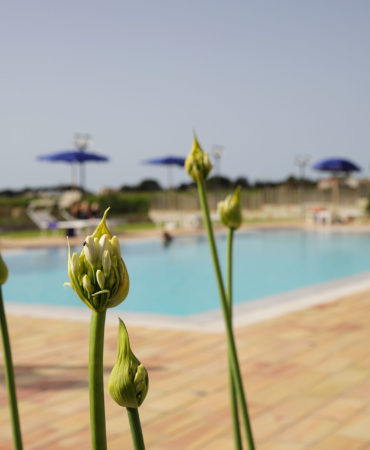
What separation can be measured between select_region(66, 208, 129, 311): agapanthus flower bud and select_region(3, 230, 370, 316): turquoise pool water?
7.78 meters

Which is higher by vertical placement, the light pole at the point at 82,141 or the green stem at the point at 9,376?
the light pole at the point at 82,141

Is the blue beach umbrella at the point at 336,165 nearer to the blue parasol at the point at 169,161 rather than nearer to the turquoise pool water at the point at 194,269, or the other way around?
the blue parasol at the point at 169,161

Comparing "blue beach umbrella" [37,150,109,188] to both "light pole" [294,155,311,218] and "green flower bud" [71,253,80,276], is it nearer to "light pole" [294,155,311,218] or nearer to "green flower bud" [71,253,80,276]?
"light pole" [294,155,311,218]

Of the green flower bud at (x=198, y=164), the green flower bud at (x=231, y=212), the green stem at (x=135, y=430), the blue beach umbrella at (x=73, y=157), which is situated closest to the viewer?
the green stem at (x=135, y=430)

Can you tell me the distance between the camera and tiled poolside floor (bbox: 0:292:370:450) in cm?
314

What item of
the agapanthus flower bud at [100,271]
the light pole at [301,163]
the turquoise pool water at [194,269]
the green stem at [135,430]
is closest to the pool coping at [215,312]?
the turquoise pool water at [194,269]

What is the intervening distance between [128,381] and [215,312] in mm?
5596

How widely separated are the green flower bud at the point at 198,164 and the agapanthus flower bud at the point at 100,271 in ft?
2.15

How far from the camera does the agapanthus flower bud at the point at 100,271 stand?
25.0 inches

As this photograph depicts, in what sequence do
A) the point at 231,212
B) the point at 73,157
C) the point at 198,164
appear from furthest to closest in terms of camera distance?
the point at 73,157, the point at 231,212, the point at 198,164

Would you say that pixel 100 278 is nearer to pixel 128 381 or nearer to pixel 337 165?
pixel 128 381

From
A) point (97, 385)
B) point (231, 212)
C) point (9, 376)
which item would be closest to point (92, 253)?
point (97, 385)

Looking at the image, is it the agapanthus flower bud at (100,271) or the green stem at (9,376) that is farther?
the green stem at (9,376)

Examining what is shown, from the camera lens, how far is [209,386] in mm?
3902
